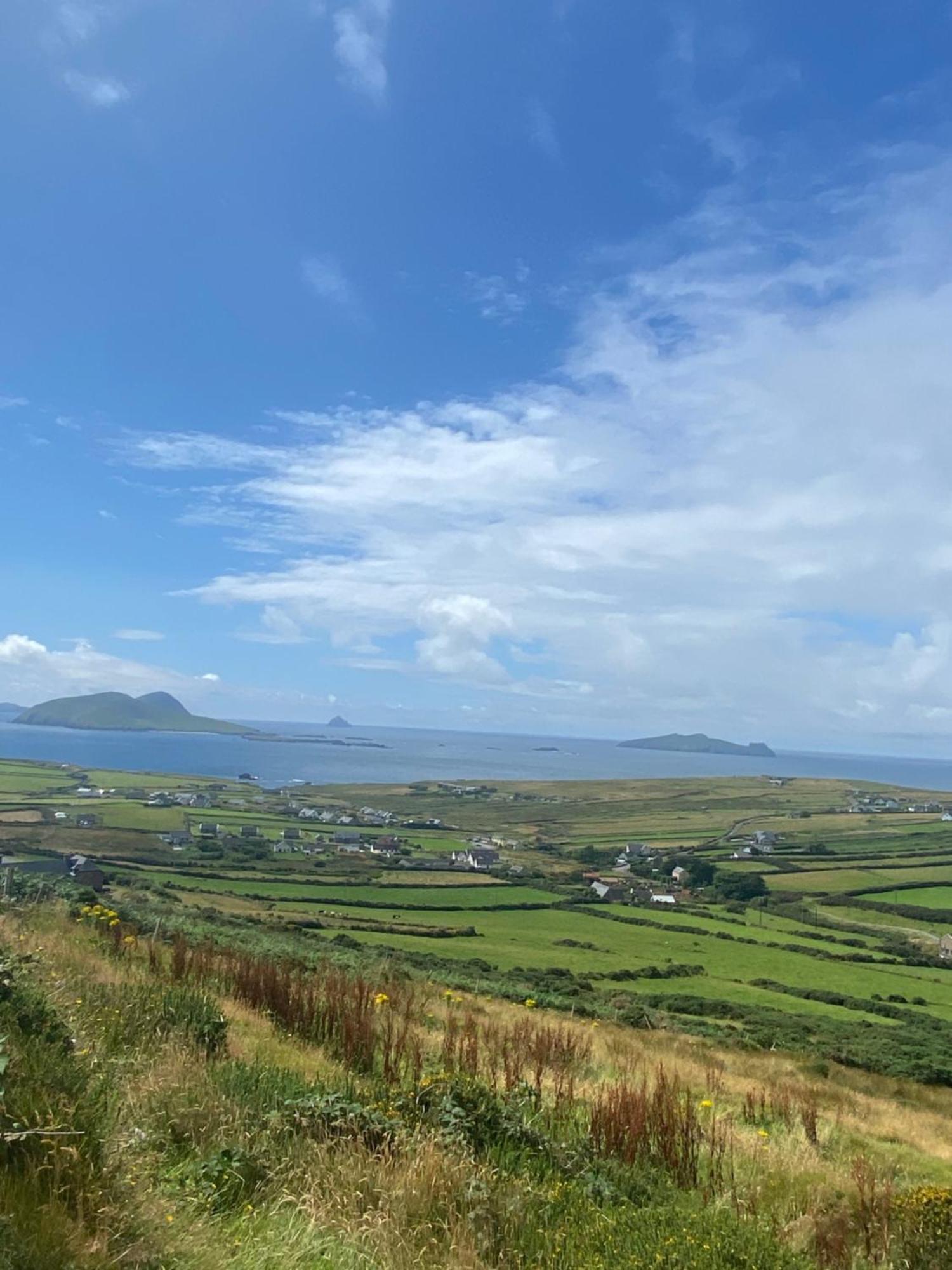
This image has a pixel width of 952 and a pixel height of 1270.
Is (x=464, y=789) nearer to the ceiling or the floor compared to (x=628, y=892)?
nearer to the floor

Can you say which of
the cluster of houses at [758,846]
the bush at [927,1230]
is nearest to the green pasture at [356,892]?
the cluster of houses at [758,846]

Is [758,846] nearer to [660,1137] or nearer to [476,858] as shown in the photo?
[476,858]

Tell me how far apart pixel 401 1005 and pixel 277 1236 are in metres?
7.14

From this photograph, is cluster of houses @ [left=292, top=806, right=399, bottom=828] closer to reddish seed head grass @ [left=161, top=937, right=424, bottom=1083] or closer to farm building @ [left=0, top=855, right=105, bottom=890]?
farm building @ [left=0, top=855, right=105, bottom=890]

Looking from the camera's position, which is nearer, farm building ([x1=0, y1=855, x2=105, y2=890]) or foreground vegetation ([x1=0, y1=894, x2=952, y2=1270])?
foreground vegetation ([x1=0, y1=894, x2=952, y2=1270])

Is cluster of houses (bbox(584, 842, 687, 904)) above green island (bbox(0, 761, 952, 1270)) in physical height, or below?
below

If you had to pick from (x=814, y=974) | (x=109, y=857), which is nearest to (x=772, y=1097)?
(x=814, y=974)

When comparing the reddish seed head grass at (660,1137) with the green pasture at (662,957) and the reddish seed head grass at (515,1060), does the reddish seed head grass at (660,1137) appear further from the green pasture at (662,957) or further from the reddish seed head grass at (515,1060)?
the green pasture at (662,957)

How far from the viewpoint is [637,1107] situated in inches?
228

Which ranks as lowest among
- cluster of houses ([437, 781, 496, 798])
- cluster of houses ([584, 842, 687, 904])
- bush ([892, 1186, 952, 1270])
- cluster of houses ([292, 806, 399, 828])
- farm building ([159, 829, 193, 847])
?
cluster of houses ([437, 781, 496, 798])

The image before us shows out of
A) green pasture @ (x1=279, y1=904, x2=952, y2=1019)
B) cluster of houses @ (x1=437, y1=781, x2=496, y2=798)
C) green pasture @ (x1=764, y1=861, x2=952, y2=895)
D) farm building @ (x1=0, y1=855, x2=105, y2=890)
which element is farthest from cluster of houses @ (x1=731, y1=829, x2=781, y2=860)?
cluster of houses @ (x1=437, y1=781, x2=496, y2=798)

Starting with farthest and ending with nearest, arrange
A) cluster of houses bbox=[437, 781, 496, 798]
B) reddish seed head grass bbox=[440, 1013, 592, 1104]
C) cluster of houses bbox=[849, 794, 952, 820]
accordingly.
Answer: cluster of houses bbox=[437, 781, 496, 798] < cluster of houses bbox=[849, 794, 952, 820] < reddish seed head grass bbox=[440, 1013, 592, 1104]

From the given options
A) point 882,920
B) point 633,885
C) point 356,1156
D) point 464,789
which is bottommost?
point 464,789

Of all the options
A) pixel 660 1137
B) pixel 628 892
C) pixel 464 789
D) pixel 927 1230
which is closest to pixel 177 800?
pixel 628 892
